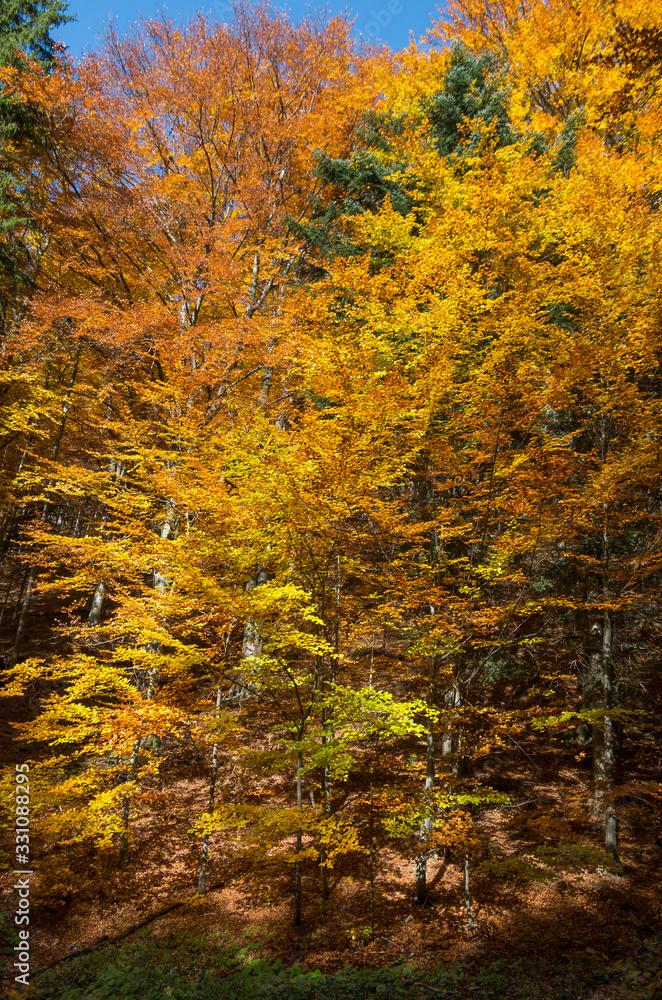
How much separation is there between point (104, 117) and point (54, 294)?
225 inches

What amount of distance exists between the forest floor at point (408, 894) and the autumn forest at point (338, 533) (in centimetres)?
6

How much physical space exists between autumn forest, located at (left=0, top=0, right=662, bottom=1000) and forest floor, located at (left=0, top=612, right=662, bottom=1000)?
0.21 ft

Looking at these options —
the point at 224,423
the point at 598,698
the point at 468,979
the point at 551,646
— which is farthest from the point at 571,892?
the point at 224,423

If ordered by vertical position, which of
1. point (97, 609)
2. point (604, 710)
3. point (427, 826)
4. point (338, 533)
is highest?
point (338, 533)

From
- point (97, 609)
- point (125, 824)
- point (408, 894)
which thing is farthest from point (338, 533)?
point (97, 609)

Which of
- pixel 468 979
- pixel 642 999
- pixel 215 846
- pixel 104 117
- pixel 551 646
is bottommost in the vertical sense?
pixel 215 846

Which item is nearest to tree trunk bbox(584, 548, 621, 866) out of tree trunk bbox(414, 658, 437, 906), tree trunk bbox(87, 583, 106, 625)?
tree trunk bbox(414, 658, 437, 906)

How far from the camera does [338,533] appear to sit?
268 inches

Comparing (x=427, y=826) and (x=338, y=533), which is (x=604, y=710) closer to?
(x=427, y=826)

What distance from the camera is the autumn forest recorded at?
6277 millimetres

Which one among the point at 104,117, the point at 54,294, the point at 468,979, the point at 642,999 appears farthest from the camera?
the point at 104,117

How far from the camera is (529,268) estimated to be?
383 inches

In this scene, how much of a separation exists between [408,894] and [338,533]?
5815 mm

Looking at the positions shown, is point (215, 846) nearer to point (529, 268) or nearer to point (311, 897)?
point (311, 897)
